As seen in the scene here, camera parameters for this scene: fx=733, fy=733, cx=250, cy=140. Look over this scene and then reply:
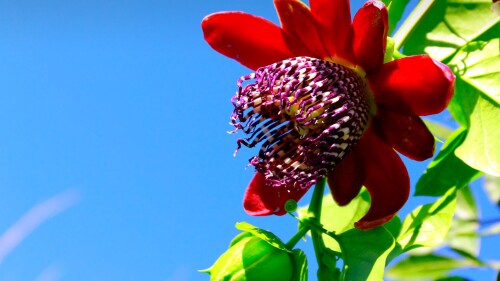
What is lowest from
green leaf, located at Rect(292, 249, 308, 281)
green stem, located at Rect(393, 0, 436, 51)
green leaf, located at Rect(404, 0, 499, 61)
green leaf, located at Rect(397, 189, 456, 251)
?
green leaf, located at Rect(397, 189, 456, 251)

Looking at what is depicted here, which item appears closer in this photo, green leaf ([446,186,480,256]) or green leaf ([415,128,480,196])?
green leaf ([415,128,480,196])

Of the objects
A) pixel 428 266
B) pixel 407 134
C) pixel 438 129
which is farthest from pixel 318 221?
pixel 428 266

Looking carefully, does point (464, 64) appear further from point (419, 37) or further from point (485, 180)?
point (485, 180)

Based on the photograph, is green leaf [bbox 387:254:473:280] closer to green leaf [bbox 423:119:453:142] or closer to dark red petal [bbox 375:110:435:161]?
green leaf [bbox 423:119:453:142]

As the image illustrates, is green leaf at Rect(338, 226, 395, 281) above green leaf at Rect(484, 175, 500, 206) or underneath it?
above

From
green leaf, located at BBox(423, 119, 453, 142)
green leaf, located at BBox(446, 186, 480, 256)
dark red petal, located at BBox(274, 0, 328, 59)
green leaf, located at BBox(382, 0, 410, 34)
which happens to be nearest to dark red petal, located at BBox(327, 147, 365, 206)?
dark red petal, located at BBox(274, 0, 328, 59)
